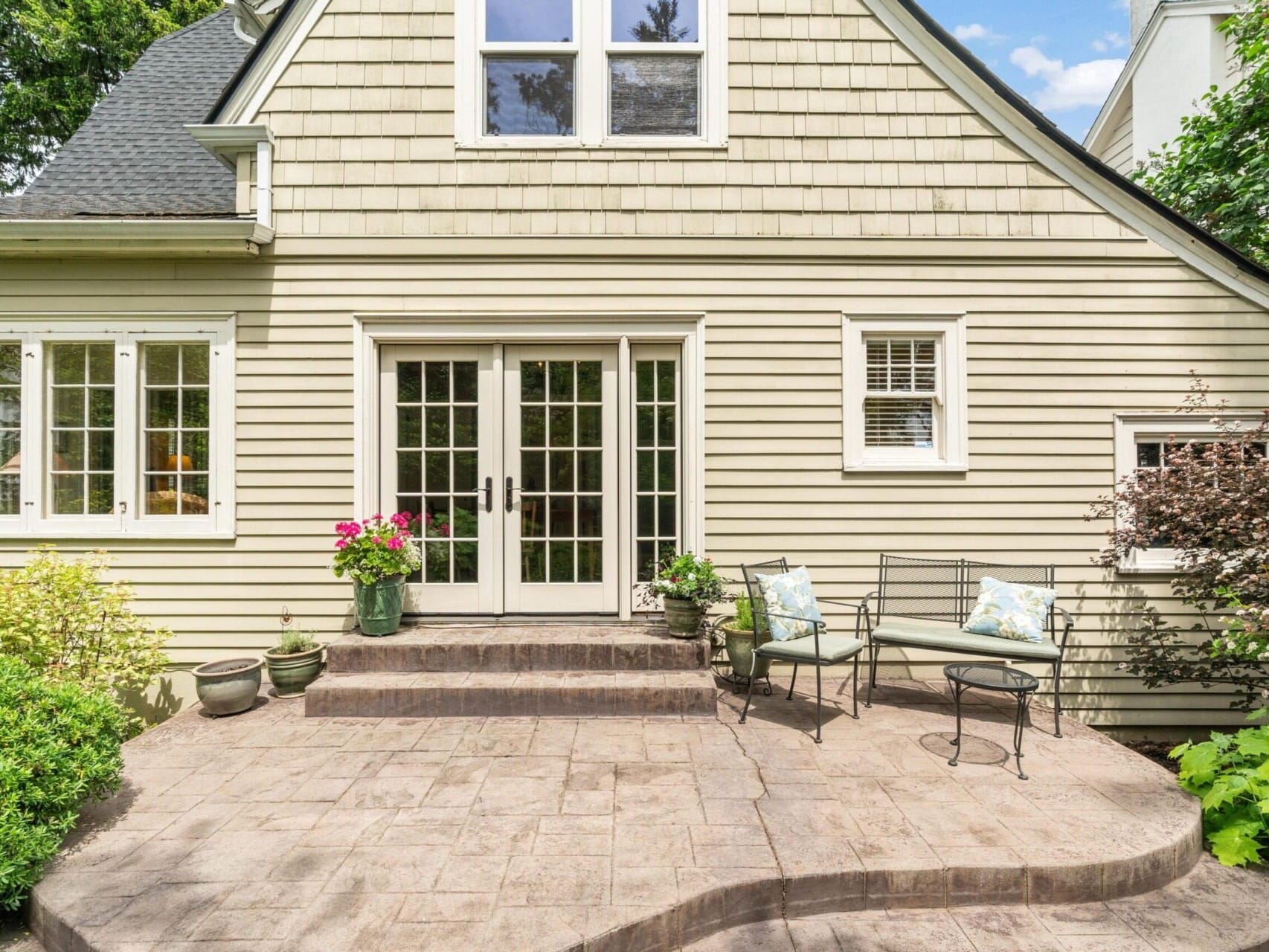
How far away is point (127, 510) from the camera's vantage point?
4727mm

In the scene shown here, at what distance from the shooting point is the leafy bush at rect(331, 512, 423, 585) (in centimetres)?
436

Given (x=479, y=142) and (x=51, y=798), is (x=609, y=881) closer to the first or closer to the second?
(x=51, y=798)

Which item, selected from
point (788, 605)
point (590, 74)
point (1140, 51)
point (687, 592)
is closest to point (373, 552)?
point (687, 592)

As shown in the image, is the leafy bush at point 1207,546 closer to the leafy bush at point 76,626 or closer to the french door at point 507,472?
the french door at point 507,472

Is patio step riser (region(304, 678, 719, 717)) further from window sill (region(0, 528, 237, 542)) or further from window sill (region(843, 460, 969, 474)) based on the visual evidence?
window sill (region(843, 460, 969, 474))

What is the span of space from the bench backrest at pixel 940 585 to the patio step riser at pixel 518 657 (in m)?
1.51

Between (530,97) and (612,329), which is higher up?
(530,97)

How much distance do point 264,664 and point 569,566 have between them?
2.21 metres

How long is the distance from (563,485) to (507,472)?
0.43m

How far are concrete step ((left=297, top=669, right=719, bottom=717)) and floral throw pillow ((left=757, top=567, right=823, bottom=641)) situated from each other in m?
0.58

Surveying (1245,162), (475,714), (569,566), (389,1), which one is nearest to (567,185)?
(389,1)

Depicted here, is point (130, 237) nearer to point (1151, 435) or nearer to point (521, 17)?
point (521, 17)

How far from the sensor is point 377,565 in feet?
14.3

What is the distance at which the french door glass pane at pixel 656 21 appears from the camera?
15.7 ft
